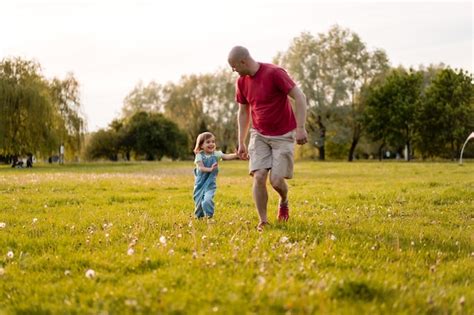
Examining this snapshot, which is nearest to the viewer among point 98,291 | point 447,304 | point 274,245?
point 447,304

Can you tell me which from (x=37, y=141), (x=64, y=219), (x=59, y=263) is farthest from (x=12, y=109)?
(x=59, y=263)

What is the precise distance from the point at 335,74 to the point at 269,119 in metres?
60.4

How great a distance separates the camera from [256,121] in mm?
7773

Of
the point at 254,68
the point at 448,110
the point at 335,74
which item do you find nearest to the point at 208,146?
the point at 254,68

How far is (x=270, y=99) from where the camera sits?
7570 mm

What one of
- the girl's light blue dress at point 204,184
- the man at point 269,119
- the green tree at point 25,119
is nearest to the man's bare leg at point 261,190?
the man at point 269,119

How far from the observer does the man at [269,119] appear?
7391 millimetres

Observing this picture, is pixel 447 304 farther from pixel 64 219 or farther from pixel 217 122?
pixel 217 122

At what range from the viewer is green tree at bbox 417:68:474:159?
2351 inches

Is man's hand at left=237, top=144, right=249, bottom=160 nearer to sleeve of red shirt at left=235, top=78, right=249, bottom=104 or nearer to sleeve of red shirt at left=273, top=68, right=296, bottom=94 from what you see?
sleeve of red shirt at left=235, top=78, right=249, bottom=104

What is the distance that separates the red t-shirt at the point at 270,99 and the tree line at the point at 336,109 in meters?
44.4

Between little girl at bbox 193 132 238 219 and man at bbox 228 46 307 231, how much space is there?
1.27 meters

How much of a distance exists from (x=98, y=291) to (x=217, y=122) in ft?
264

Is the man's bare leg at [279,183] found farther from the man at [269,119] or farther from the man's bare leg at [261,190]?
the man's bare leg at [261,190]
